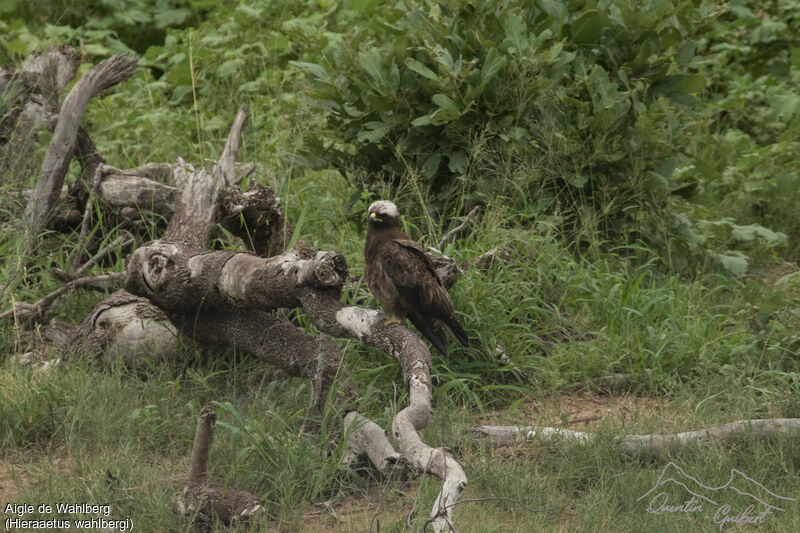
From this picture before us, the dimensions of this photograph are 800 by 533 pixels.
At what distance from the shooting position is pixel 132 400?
4.30 metres

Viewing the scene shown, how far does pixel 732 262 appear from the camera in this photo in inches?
223

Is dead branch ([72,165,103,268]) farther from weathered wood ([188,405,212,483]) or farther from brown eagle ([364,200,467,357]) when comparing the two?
weathered wood ([188,405,212,483])

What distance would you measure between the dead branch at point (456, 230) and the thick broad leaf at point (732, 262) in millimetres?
1558

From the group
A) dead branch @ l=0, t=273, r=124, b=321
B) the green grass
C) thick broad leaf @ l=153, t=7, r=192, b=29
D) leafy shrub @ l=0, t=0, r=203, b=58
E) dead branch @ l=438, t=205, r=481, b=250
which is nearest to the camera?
the green grass

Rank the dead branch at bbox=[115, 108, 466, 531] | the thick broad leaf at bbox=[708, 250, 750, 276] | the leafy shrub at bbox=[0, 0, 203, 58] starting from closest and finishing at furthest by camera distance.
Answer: the dead branch at bbox=[115, 108, 466, 531] < the thick broad leaf at bbox=[708, 250, 750, 276] < the leafy shrub at bbox=[0, 0, 203, 58]

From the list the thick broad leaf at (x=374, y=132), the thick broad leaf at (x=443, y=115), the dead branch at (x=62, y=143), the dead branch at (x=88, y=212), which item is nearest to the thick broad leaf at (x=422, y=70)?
the thick broad leaf at (x=443, y=115)

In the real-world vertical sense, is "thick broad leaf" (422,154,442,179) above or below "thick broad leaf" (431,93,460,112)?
below

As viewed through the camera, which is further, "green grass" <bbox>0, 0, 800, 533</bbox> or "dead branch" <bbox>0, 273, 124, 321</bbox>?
"dead branch" <bbox>0, 273, 124, 321</bbox>

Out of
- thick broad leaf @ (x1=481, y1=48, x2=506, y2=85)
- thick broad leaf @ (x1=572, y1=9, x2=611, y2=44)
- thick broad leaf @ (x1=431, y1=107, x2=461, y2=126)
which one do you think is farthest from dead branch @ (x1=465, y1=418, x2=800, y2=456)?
thick broad leaf @ (x1=572, y1=9, x2=611, y2=44)

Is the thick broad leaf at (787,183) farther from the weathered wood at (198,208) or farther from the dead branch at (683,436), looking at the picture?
the weathered wood at (198,208)

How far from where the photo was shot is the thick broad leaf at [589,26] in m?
5.52

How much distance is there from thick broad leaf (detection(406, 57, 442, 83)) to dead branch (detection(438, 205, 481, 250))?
79cm

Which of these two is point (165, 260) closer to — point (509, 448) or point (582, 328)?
point (509, 448)

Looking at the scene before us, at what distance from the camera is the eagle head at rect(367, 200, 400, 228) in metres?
4.43
